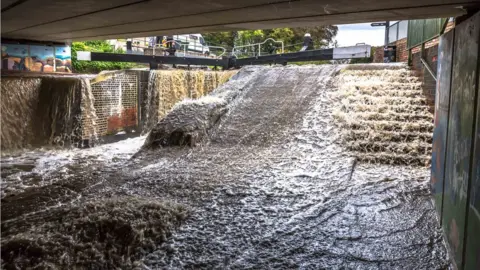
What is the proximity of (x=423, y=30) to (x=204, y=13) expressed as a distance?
6.36 metres

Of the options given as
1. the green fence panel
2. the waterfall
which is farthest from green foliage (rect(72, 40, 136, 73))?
the green fence panel

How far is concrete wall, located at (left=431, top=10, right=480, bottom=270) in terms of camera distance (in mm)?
3010

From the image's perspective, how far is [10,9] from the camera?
201 inches

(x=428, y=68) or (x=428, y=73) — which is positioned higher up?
(x=428, y=68)

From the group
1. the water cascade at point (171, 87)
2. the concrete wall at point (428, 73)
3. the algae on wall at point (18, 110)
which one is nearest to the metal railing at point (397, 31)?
the concrete wall at point (428, 73)

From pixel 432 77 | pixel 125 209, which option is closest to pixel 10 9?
pixel 125 209

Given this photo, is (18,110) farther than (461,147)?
Yes

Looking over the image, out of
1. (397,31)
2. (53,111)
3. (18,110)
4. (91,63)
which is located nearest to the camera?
(18,110)

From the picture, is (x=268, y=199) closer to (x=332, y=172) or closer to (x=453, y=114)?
(x=332, y=172)

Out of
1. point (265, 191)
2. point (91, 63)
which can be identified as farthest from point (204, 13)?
point (91, 63)

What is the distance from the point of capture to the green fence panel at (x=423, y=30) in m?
7.55

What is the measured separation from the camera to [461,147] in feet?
11.7

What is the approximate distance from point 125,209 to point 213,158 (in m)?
3.03

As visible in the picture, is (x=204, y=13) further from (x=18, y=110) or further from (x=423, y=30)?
(x=18, y=110)
